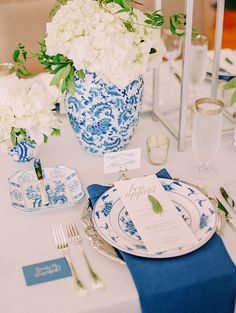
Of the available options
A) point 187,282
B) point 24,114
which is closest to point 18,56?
point 24,114

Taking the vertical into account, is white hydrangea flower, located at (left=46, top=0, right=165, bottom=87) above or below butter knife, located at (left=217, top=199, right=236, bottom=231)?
above

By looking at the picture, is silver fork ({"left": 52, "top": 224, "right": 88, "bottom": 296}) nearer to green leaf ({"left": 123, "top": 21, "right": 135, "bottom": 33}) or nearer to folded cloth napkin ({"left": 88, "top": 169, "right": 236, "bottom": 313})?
folded cloth napkin ({"left": 88, "top": 169, "right": 236, "bottom": 313})

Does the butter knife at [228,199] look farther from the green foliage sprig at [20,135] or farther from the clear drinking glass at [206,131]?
the green foliage sprig at [20,135]

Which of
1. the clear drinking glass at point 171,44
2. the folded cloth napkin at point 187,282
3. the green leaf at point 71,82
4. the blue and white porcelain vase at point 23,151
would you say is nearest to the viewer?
the folded cloth napkin at point 187,282

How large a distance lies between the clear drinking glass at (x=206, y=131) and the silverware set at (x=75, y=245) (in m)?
0.41

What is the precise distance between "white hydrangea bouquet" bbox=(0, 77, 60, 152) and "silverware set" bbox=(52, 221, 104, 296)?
29 centimetres

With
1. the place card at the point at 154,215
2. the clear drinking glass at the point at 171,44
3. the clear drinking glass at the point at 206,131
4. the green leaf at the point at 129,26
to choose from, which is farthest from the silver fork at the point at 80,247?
the clear drinking glass at the point at 171,44

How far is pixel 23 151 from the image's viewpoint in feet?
4.71

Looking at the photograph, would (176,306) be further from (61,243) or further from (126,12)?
(126,12)

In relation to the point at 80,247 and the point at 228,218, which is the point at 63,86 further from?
the point at 228,218

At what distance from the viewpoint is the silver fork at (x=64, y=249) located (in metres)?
1.02

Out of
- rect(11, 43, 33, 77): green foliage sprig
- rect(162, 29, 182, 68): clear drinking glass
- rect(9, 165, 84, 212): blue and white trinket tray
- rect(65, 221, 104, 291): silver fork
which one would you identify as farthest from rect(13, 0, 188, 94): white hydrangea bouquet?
rect(162, 29, 182, 68): clear drinking glass

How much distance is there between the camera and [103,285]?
103 cm

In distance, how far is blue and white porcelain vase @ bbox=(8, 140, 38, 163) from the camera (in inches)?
55.9
